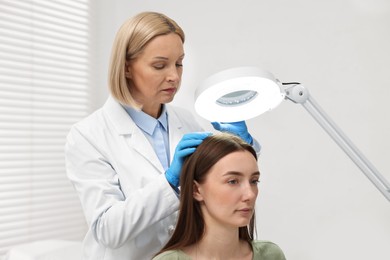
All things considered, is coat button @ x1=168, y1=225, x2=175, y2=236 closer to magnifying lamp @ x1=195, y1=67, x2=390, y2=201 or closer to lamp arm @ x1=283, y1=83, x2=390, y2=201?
magnifying lamp @ x1=195, y1=67, x2=390, y2=201

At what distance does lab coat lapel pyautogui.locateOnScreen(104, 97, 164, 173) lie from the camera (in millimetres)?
1549

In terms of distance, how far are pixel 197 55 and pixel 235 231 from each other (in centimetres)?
135

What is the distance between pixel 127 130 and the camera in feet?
5.14

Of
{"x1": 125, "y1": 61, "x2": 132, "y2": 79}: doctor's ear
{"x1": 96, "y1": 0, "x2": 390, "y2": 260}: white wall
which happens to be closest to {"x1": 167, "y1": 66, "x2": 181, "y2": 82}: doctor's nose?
{"x1": 125, "y1": 61, "x2": 132, "y2": 79}: doctor's ear

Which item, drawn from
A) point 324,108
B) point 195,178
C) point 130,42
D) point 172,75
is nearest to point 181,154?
point 195,178

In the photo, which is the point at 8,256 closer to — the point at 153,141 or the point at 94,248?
the point at 94,248

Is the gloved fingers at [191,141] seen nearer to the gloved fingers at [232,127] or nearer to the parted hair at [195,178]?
the parted hair at [195,178]

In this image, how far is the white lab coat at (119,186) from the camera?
1373 millimetres

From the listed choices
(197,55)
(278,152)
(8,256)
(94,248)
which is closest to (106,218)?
(94,248)

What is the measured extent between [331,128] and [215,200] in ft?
1.14

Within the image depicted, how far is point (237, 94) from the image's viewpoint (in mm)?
1280

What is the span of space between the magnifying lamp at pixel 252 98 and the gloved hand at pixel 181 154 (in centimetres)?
8

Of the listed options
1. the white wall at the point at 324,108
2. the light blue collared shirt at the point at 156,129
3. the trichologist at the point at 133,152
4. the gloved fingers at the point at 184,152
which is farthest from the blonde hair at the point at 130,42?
the white wall at the point at 324,108

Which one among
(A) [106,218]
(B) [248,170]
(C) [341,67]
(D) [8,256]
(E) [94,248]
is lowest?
(D) [8,256]
